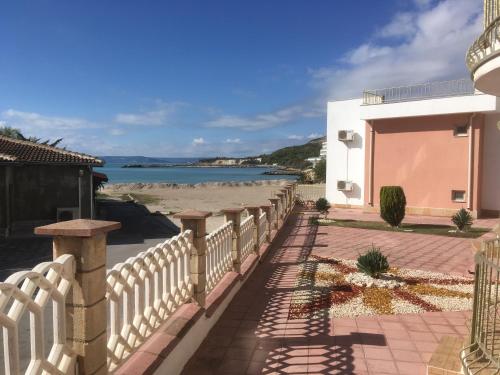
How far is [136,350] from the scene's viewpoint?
3.42m

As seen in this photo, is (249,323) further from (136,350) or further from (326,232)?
(326,232)

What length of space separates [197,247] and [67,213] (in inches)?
565

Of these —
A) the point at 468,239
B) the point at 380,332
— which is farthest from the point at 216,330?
the point at 468,239

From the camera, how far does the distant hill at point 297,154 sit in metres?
151

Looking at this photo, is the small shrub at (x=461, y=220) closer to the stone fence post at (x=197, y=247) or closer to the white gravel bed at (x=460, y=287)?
the white gravel bed at (x=460, y=287)

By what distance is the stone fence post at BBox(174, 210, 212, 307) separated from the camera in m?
4.58

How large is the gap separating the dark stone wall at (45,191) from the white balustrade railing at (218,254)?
42.4ft

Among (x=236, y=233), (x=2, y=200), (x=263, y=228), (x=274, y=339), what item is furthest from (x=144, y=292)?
(x=2, y=200)

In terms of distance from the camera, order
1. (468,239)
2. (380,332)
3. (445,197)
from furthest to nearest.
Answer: (445,197) < (468,239) < (380,332)

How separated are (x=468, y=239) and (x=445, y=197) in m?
6.90

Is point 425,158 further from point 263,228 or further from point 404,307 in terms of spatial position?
point 404,307

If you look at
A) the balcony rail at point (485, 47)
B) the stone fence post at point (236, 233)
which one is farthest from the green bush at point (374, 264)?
the balcony rail at point (485, 47)

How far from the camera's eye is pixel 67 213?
55.9 feet

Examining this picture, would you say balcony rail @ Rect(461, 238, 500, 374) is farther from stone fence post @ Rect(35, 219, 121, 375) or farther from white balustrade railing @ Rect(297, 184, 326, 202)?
white balustrade railing @ Rect(297, 184, 326, 202)
